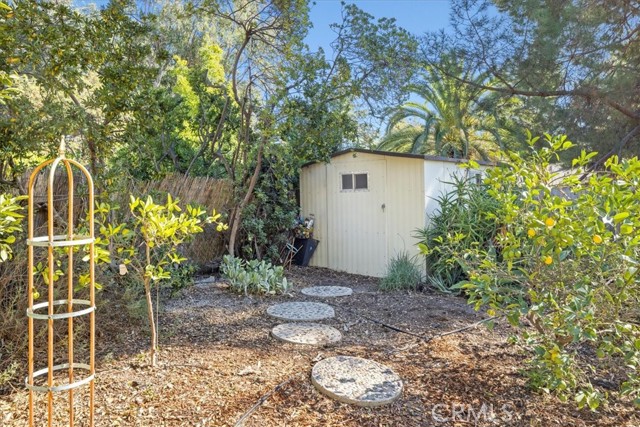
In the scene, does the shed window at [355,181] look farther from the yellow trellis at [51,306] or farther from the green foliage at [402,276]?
the yellow trellis at [51,306]

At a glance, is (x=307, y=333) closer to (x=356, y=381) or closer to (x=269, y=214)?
(x=356, y=381)

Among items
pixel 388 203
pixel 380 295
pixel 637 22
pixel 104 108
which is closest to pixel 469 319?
pixel 380 295

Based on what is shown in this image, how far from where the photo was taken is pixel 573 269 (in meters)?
2.20

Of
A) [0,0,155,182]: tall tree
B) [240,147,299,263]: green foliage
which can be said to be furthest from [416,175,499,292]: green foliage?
[0,0,155,182]: tall tree

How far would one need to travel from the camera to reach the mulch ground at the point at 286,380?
7.02 feet

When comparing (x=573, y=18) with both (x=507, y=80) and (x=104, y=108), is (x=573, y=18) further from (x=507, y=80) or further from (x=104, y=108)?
(x=104, y=108)

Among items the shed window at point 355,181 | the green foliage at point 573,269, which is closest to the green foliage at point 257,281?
the shed window at point 355,181

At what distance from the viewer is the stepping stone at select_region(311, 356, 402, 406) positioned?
2.29 m

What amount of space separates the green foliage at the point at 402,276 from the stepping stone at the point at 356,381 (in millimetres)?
2811

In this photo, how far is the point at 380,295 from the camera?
5148 mm

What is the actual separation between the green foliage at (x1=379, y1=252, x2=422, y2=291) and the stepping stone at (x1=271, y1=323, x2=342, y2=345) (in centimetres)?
211

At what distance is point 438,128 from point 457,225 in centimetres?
716

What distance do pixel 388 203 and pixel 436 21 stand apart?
328 cm

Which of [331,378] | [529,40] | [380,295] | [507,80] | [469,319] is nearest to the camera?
[331,378]
